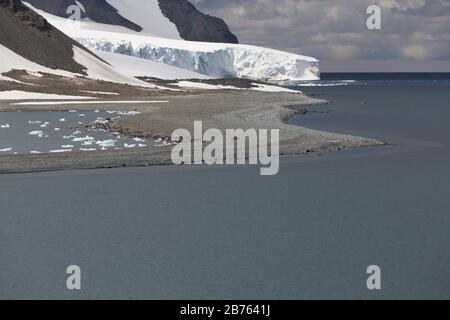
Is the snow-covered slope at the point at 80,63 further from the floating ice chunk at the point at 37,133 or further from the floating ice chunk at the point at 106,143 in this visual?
the floating ice chunk at the point at 106,143

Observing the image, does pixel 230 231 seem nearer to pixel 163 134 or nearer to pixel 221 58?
pixel 163 134

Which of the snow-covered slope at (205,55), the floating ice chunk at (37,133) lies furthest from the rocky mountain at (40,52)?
the floating ice chunk at (37,133)

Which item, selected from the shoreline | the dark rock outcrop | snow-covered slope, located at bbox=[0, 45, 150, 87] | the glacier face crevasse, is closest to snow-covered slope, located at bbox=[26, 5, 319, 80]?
the glacier face crevasse

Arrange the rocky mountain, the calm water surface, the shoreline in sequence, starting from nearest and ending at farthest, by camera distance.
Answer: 1. the calm water surface
2. the shoreline
3. the rocky mountain

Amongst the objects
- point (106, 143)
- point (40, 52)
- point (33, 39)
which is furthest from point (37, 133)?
point (33, 39)

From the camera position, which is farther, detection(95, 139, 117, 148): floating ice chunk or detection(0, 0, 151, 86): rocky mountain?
detection(0, 0, 151, 86): rocky mountain

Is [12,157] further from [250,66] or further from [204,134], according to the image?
[250,66]

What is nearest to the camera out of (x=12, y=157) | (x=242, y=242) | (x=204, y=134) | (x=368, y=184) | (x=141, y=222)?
(x=242, y=242)

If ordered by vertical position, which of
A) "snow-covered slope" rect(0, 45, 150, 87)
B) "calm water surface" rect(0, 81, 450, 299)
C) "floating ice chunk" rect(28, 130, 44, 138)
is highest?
"snow-covered slope" rect(0, 45, 150, 87)

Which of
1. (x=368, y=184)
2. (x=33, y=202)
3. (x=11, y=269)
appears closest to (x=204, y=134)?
(x=368, y=184)

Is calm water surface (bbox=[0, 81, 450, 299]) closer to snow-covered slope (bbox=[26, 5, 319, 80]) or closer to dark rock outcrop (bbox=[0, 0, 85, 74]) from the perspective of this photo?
dark rock outcrop (bbox=[0, 0, 85, 74])
